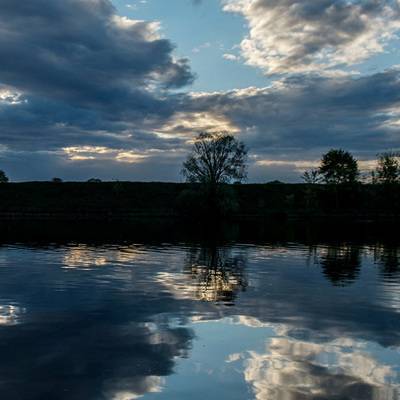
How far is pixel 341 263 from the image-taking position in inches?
1292

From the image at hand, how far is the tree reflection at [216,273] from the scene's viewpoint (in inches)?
816

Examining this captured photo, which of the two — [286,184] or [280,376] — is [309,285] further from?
[286,184]

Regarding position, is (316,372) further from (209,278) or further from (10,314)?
(209,278)

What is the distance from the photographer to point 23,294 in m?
20.0

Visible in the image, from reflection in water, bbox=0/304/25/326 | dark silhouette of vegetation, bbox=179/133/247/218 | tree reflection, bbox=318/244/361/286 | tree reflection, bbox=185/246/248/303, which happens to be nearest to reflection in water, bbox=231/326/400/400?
tree reflection, bbox=185/246/248/303

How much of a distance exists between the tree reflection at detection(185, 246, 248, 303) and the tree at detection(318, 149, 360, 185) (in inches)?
3613

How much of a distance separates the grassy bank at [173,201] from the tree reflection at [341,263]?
168 ft

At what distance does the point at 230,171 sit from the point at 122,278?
75.0 m

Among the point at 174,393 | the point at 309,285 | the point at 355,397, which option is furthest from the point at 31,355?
the point at 309,285

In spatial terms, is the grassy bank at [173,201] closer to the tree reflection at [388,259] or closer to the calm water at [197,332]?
the tree reflection at [388,259]

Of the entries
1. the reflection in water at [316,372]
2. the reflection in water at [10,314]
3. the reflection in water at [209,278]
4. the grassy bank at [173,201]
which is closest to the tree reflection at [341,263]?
the reflection in water at [209,278]

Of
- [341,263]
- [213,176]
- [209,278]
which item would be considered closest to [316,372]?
[209,278]

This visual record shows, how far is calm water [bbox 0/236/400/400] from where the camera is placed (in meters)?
10.1

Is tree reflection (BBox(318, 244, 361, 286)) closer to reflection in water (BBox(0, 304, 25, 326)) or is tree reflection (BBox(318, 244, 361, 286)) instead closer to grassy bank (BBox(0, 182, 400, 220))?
reflection in water (BBox(0, 304, 25, 326))
